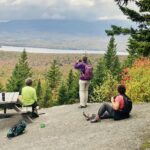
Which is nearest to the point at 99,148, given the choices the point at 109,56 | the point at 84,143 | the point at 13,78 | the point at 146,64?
the point at 84,143

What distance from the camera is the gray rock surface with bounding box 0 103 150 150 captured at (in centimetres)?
1602

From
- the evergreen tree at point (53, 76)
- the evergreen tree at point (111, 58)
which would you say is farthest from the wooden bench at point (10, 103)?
the evergreen tree at point (53, 76)

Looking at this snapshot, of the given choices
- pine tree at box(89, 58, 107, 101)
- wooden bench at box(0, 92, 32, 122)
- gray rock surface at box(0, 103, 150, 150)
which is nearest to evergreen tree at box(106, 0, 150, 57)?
gray rock surface at box(0, 103, 150, 150)

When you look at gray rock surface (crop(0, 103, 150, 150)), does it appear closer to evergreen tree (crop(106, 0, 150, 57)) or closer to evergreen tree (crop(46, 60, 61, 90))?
evergreen tree (crop(106, 0, 150, 57))

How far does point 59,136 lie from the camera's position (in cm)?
1838

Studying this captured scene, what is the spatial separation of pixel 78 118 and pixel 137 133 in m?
5.06

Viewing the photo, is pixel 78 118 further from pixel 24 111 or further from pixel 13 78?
pixel 13 78

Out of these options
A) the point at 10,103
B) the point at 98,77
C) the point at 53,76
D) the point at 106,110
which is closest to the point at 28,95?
the point at 10,103

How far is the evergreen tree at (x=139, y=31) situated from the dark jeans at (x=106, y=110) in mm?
2986

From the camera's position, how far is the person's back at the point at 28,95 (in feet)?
71.6

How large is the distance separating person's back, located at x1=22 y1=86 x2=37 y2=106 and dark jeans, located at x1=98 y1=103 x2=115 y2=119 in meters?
3.87

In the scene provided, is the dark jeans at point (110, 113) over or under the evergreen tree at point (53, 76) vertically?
over

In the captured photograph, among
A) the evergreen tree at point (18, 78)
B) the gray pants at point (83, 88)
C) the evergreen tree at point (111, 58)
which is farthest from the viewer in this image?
the evergreen tree at point (111, 58)

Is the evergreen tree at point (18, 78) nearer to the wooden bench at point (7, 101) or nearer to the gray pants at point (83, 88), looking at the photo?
the gray pants at point (83, 88)
